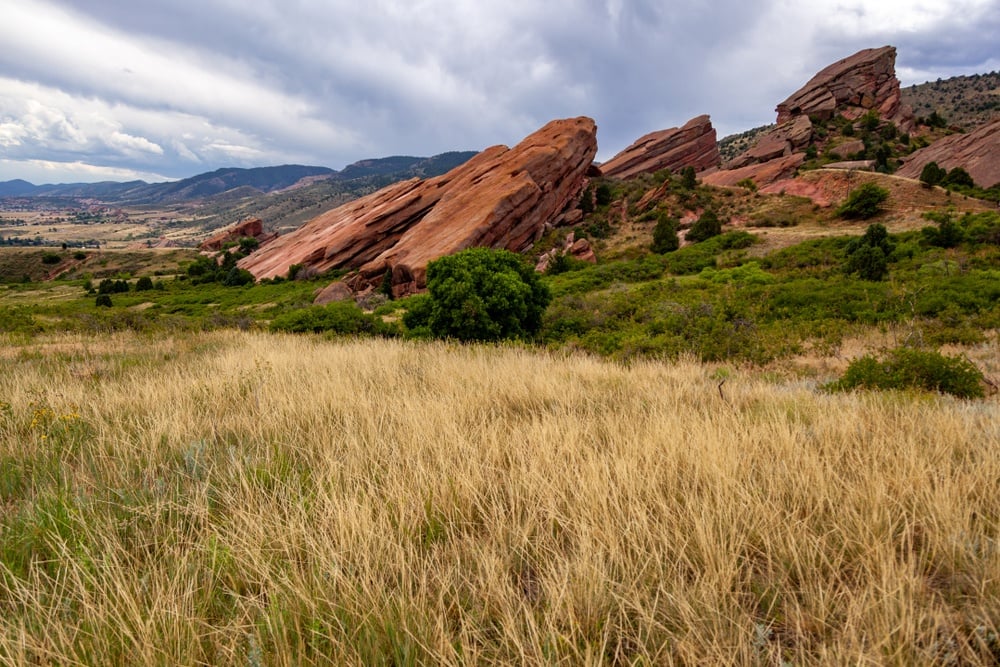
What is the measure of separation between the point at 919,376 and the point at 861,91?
79.3 m

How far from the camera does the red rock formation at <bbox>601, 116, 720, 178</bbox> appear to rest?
5725cm

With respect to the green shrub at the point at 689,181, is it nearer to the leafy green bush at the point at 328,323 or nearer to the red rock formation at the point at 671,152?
the red rock formation at the point at 671,152

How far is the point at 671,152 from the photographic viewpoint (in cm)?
5888

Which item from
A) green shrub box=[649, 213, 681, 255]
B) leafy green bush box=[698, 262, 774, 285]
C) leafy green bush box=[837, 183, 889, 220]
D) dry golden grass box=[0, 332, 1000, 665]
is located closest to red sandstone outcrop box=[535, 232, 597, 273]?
green shrub box=[649, 213, 681, 255]

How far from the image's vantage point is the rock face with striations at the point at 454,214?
3134 centimetres

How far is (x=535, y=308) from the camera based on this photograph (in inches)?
545

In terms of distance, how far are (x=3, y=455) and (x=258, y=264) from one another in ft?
162

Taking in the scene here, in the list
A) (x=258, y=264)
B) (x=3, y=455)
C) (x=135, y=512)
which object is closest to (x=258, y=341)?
(x=3, y=455)

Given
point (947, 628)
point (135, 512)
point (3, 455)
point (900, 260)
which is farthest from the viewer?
point (900, 260)

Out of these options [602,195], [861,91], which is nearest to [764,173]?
[602,195]

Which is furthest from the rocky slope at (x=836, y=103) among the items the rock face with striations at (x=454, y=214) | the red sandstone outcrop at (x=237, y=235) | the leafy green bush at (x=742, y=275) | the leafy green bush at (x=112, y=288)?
the red sandstone outcrop at (x=237, y=235)

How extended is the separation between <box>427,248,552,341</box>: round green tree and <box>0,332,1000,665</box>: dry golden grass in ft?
26.0

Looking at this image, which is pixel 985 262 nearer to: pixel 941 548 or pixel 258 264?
pixel 941 548

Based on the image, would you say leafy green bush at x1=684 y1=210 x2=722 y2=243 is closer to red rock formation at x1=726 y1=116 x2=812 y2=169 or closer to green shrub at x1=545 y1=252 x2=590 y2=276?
green shrub at x1=545 y1=252 x2=590 y2=276
